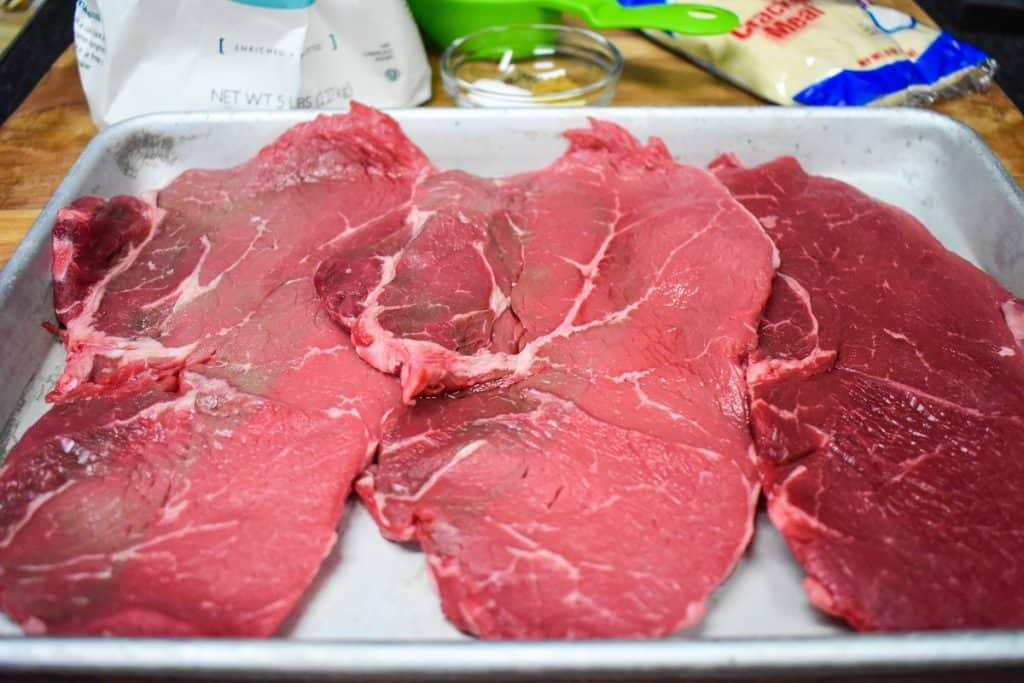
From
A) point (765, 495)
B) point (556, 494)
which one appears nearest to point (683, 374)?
point (765, 495)

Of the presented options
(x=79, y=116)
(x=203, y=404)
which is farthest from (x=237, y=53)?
(x=203, y=404)

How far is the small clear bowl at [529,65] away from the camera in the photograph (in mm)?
3721

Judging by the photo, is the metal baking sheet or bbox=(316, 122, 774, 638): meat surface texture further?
bbox=(316, 122, 774, 638): meat surface texture

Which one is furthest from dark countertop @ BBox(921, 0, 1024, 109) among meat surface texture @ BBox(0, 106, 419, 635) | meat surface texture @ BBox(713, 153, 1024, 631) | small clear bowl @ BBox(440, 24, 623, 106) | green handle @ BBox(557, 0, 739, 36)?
meat surface texture @ BBox(0, 106, 419, 635)

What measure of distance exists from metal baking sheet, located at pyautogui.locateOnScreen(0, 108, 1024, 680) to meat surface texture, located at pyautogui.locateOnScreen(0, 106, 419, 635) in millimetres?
166

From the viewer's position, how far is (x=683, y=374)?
2.40 m

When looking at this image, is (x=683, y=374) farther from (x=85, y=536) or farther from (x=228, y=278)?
(x=85, y=536)

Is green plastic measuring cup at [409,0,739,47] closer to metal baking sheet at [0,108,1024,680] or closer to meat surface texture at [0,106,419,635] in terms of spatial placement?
metal baking sheet at [0,108,1024,680]

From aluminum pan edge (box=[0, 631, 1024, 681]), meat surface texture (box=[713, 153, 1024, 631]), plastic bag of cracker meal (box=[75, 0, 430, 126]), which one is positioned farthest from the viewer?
plastic bag of cracker meal (box=[75, 0, 430, 126])

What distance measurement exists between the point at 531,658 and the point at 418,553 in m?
0.66

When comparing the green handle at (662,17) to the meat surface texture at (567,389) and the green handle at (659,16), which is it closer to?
the green handle at (659,16)

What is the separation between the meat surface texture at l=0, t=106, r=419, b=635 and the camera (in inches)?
78.3

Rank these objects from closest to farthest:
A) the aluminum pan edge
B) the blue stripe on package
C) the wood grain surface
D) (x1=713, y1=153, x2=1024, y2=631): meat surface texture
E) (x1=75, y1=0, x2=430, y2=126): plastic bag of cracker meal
→ 1. the aluminum pan edge
2. (x1=713, y1=153, x2=1024, y2=631): meat surface texture
3. (x1=75, y1=0, x2=430, y2=126): plastic bag of cracker meal
4. the wood grain surface
5. the blue stripe on package

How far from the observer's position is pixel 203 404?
235cm
